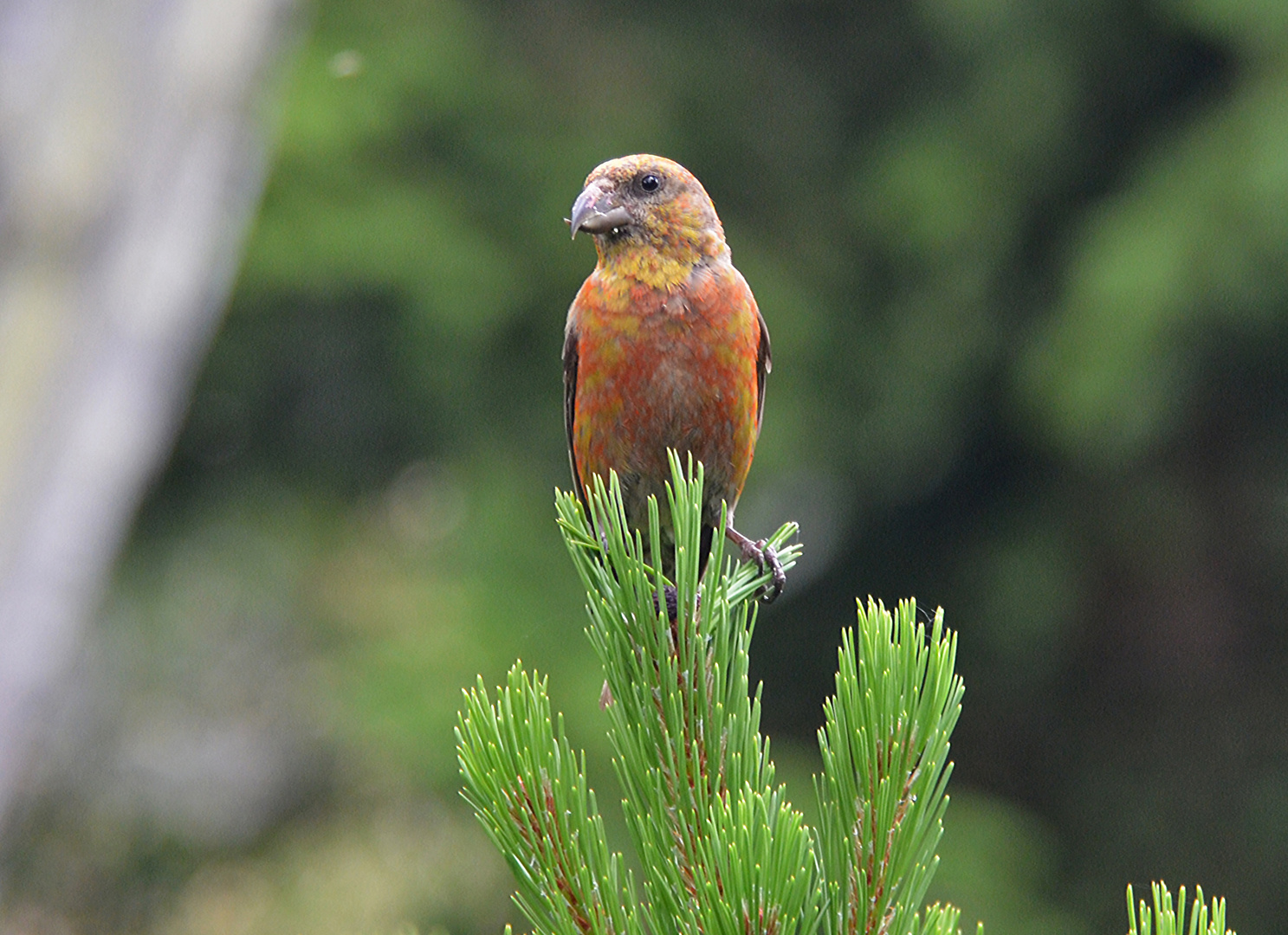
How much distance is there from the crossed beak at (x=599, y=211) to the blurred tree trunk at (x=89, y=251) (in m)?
1.81

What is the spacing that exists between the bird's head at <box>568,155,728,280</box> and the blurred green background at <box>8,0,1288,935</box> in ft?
12.9

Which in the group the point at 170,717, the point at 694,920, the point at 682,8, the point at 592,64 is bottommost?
the point at 694,920

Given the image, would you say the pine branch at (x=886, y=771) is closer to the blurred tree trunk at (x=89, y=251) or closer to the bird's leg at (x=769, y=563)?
the bird's leg at (x=769, y=563)

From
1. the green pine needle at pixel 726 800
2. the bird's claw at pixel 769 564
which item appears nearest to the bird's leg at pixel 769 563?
the bird's claw at pixel 769 564

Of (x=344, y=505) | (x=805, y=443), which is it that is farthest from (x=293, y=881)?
(x=805, y=443)

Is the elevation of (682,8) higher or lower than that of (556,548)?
higher

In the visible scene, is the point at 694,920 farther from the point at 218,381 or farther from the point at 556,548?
the point at 218,381

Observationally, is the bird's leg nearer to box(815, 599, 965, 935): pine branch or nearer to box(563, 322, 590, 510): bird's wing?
box(815, 599, 965, 935): pine branch

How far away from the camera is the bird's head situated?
2.89 meters

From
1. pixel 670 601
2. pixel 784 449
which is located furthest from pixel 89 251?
pixel 784 449

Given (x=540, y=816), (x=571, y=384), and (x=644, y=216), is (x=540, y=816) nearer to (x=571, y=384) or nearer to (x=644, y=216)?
(x=644, y=216)

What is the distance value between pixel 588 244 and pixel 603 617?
21.1 ft

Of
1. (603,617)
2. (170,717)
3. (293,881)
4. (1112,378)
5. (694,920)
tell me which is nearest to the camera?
(694,920)

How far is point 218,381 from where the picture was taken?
26.6ft
